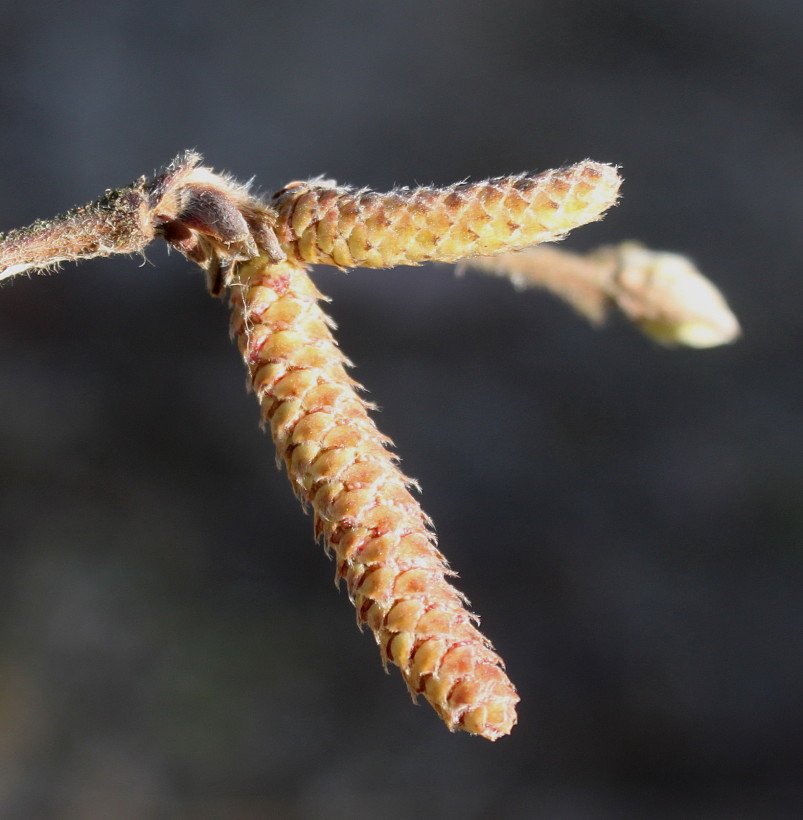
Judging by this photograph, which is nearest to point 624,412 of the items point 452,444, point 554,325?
point 554,325

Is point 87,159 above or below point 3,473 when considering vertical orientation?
above

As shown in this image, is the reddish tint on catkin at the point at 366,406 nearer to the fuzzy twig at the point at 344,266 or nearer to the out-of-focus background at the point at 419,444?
the fuzzy twig at the point at 344,266

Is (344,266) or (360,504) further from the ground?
(344,266)

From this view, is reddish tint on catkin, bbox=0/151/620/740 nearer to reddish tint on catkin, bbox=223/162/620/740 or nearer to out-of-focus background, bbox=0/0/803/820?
reddish tint on catkin, bbox=223/162/620/740

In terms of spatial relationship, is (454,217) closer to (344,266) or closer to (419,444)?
(344,266)

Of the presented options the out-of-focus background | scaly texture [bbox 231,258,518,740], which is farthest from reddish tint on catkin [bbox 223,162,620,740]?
the out-of-focus background

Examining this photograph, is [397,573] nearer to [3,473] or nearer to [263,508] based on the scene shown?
[263,508]

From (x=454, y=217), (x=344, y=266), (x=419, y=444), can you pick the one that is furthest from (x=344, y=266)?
(x=419, y=444)
